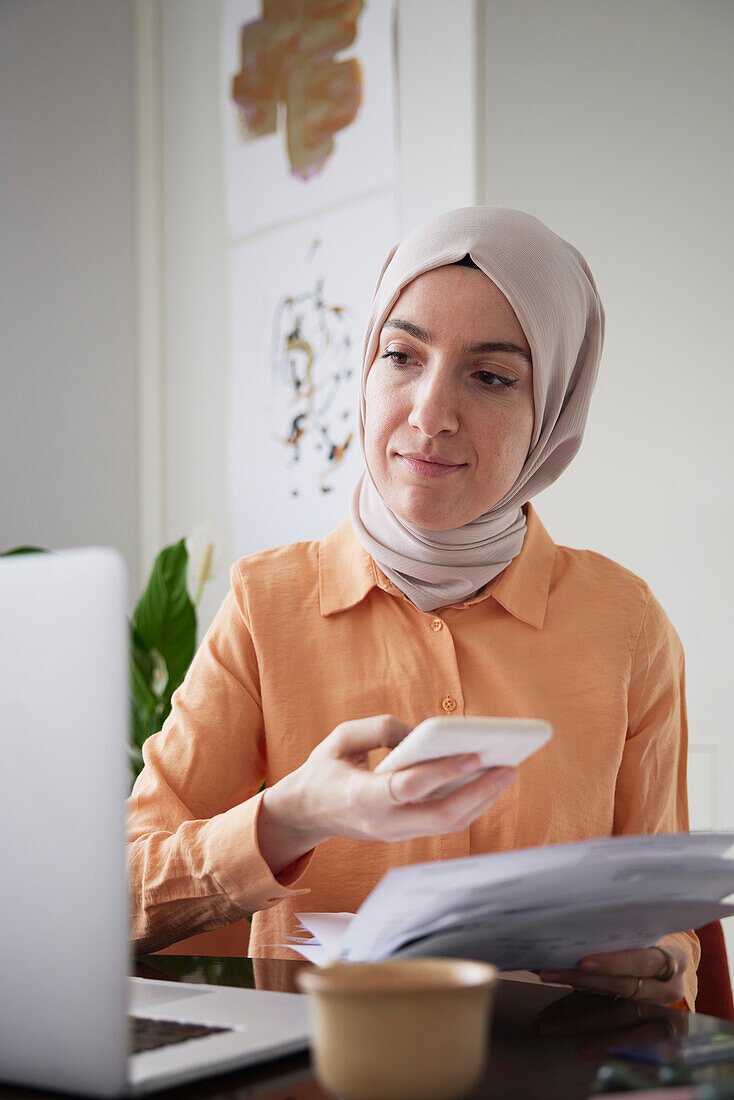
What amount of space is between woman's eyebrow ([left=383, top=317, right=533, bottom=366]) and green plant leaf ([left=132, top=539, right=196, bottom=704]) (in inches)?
48.7

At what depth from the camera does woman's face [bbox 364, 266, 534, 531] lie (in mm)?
1146

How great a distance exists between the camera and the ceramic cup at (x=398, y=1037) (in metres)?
0.48

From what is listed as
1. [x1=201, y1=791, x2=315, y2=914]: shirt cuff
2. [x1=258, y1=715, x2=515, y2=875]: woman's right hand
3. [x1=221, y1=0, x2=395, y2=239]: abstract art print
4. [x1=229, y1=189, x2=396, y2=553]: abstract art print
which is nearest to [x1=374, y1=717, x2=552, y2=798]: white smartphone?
[x1=258, y1=715, x2=515, y2=875]: woman's right hand

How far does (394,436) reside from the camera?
1.17 meters

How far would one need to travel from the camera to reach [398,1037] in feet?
1.60

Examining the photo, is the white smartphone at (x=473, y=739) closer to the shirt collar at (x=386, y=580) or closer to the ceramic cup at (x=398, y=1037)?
the ceramic cup at (x=398, y=1037)

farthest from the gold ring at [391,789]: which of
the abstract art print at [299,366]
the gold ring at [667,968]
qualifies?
the abstract art print at [299,366]

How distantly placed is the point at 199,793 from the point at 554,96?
190 cm

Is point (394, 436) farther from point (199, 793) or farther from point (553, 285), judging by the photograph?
point (199, 793)

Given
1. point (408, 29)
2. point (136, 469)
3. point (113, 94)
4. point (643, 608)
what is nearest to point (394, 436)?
point (643, 608)

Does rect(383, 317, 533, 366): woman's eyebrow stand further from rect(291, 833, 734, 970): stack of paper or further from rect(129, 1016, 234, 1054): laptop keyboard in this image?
rect(129, 1016, 234, 1054): laptop keyboard

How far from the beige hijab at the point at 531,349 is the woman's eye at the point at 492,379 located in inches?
1.5

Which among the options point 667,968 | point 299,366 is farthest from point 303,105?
point 667,968

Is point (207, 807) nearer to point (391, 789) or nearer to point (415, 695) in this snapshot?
point (415, 695)
